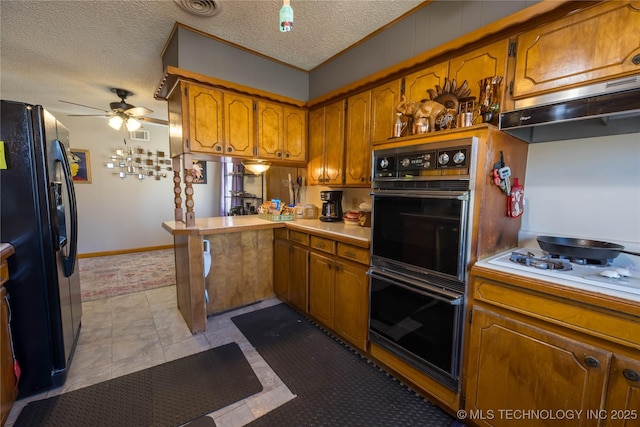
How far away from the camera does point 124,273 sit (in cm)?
396

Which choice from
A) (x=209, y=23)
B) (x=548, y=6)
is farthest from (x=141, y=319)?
(x=548, y=6)

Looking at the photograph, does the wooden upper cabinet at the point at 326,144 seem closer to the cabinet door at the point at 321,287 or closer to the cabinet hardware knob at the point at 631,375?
the cabinet door at the point at 321,287

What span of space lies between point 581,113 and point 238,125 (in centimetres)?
248

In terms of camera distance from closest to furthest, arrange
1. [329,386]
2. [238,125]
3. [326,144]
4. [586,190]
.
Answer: [586,190] → [329,386] → [238,125] → [326,144]

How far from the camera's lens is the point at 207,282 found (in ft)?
8.61

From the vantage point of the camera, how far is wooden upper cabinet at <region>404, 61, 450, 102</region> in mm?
1850

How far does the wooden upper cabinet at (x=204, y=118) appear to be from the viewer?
234cm

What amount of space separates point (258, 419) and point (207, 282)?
1445mm

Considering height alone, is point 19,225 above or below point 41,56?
below

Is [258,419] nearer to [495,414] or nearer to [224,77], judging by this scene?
[495,414]

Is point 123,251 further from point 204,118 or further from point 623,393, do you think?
point 623,393

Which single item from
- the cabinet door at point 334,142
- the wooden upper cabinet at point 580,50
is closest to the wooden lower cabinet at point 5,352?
the cabinet door at point 334,142

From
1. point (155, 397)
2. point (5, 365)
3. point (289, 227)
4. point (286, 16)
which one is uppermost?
point (286, 16)

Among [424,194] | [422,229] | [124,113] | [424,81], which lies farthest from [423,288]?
[124,113]
